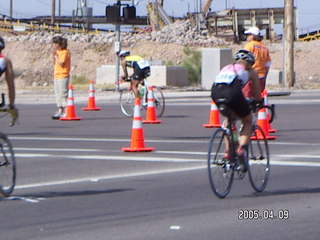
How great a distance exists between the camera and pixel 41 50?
68500mm

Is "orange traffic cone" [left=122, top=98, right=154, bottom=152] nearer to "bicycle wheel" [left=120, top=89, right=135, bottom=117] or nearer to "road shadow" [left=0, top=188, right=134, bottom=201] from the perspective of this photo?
"road shadow" [left=0, top=188, right=134, bottom=201]

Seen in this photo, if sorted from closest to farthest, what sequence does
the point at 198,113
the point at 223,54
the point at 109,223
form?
the point at 109,223
the point at 198,113
the point at 223,54

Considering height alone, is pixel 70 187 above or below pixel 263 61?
below

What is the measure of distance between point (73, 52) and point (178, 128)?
158 ft

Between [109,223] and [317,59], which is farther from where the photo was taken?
[317,59]

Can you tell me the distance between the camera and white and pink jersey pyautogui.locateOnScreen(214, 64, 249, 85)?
9.95 m

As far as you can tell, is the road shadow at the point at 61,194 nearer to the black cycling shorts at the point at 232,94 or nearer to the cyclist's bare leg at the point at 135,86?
the black cycling shorts at the point at 232,94

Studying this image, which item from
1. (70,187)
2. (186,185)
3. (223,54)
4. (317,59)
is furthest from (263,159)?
(317,59)

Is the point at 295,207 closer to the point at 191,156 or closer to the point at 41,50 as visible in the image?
the point at 191,156

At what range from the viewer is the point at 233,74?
9.97 meters

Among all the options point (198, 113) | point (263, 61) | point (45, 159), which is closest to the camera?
point (45, 159)

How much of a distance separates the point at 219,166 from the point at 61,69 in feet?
39.2

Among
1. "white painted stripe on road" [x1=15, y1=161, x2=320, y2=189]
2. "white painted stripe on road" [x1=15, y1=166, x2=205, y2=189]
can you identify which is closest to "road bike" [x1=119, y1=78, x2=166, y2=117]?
"white painted stripe on road" [x1=15, y1=161, x2=320, y2=189]

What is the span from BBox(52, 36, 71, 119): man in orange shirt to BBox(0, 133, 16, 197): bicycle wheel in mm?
11008
